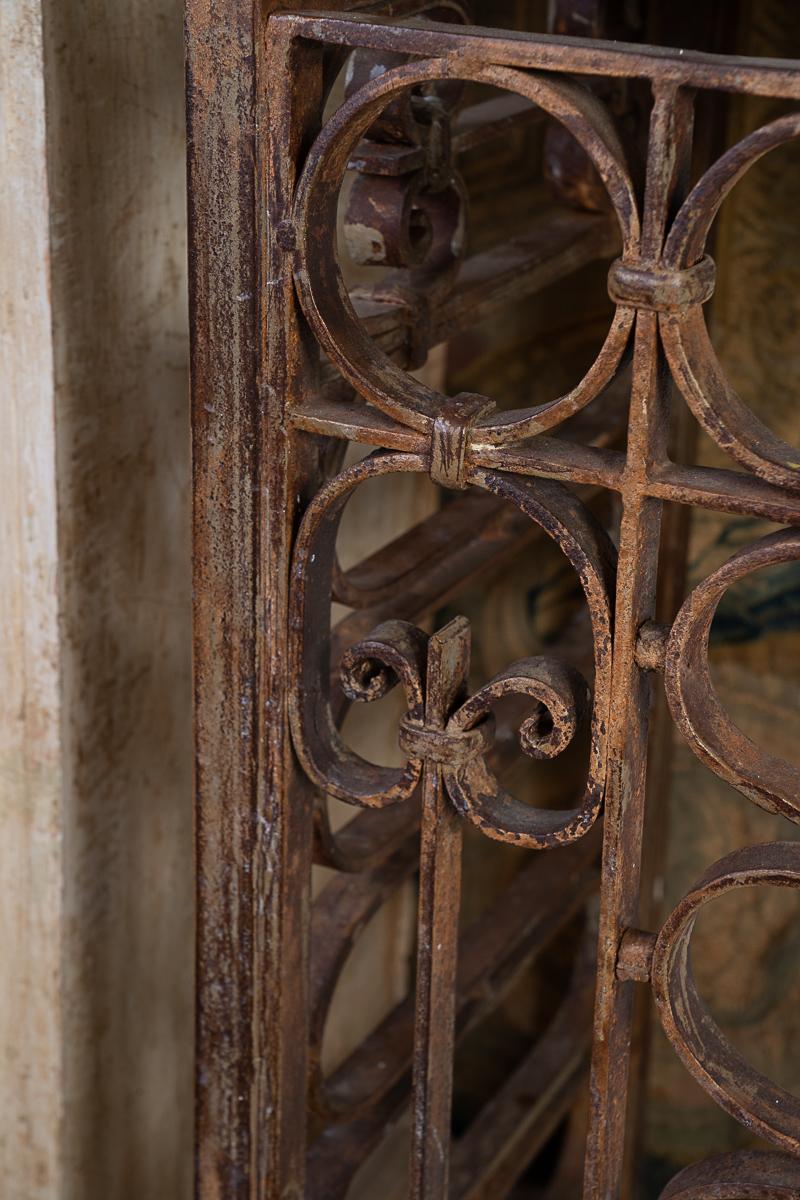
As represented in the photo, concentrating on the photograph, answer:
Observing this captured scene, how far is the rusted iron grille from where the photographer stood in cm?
83

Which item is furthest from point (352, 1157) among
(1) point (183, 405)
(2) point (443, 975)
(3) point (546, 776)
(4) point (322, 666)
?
(3) point (546, 776)

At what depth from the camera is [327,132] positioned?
0.89 meters

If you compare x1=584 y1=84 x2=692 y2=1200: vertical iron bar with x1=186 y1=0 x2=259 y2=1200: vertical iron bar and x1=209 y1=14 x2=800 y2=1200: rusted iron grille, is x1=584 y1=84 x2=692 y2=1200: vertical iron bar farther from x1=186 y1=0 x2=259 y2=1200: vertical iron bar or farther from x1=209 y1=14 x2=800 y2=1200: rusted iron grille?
x1=186 y1=0 x2=259 y2=1200: vertical iron bar

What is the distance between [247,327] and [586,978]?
1120 mm

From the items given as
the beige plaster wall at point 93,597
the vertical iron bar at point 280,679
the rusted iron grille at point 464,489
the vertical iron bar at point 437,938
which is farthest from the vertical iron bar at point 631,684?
the beige plaster wall at point 93,597

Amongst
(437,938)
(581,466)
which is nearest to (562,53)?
(581,466)

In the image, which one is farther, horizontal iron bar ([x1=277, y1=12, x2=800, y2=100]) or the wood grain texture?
the wood grain texture

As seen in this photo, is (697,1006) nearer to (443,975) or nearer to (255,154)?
(443,975)

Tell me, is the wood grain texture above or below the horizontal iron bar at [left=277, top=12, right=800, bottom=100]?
below

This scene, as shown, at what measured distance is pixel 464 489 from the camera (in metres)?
1.00

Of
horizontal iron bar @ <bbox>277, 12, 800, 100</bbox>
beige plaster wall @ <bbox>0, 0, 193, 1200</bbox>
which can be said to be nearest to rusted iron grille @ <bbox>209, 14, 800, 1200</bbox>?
horizontal iron bar @ <bbox>277, 12, 800, 100</bbox>

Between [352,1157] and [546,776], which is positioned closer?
[352,1157]

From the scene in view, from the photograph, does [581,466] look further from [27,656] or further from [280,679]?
[27,656]

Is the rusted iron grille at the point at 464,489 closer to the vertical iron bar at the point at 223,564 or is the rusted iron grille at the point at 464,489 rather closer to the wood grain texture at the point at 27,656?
the vertical iron bar at the point at 223,564
